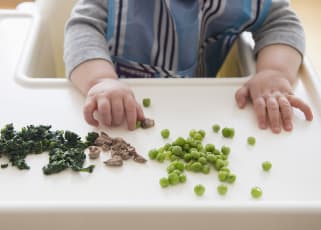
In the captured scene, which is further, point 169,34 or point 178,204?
point 169,34

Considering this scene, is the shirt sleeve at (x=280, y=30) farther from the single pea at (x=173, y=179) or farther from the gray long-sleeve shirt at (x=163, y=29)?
the single pea at (x=173, y=179)

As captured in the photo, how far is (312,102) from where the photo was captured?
2.02 ft

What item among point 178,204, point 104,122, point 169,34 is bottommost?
point 178,204

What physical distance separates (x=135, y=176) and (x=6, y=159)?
140mm

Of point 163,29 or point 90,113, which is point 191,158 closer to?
point 90,113

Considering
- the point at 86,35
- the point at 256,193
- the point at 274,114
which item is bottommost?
the point at 256,193

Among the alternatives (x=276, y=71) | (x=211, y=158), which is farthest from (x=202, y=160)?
(x=276, y=71)

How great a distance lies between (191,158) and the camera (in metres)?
0.51

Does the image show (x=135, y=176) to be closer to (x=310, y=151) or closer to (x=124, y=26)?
(x=310, y=151)

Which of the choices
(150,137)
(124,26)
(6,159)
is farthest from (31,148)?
(124,26)

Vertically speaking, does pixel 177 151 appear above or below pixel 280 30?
below

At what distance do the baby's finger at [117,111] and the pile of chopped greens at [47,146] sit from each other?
1.4 inches

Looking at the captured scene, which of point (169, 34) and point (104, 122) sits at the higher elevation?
point (169, 34)

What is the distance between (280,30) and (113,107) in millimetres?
287
